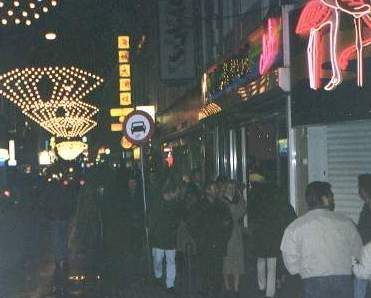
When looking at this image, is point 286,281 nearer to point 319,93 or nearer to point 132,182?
point 319,93

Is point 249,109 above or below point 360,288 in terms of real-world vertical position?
above

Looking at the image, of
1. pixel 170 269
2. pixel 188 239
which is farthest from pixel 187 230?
pixel 170 269

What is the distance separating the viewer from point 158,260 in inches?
512

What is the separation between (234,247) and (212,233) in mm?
894

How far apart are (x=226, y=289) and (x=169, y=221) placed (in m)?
1.44

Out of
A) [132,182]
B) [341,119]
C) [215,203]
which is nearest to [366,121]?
[341,119]

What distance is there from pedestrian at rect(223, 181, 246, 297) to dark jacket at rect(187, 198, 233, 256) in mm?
545

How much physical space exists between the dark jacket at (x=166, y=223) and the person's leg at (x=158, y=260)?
0.40 metres

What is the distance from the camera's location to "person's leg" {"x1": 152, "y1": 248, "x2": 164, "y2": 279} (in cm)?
1290

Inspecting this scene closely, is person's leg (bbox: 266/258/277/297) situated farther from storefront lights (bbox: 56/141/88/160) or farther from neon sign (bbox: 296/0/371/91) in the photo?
storefront lights (bbox: 56/141/88/160)

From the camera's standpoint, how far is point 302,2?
1208cm

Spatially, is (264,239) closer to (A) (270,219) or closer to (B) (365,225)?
(A) (270,219)

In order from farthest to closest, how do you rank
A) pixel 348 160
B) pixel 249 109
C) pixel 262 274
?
pixel 249 109
pixel 262 274
pixel 348 160

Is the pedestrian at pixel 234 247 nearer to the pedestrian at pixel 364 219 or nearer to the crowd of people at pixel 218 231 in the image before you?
the crowd of people at pixel 218 231
